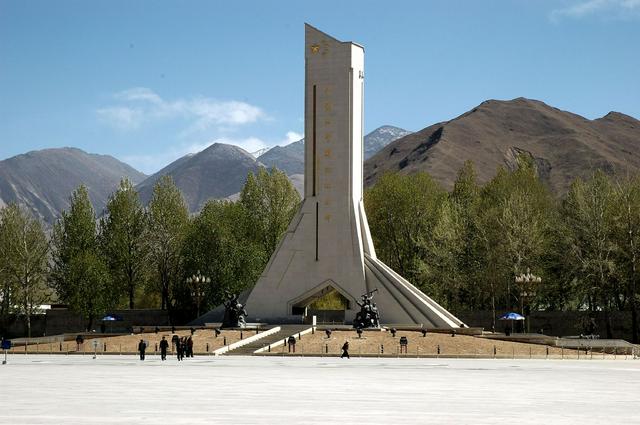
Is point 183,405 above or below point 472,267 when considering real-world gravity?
below

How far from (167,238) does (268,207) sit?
31.2 ft

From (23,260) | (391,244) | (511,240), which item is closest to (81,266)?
(23,260)

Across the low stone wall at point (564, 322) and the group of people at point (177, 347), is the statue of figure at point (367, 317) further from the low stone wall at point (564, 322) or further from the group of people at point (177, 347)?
the low stone wall at point (564, 322)

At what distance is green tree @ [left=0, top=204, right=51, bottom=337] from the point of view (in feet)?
245

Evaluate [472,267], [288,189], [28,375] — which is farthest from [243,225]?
[28,375]

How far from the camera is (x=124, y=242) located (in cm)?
7706

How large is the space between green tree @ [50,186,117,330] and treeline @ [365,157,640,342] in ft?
70.4

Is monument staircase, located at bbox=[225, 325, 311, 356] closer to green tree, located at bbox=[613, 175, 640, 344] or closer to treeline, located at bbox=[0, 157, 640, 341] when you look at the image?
treeline, located at bbox=[0, 157, 640, 341]

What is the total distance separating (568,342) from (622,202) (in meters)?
16.9

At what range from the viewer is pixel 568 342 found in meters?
51.8

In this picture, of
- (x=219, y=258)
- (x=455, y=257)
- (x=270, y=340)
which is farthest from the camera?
(x=219, y=258)

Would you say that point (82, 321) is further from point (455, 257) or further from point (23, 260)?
point (455, 257)

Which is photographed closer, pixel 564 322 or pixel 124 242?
pixel 564 322

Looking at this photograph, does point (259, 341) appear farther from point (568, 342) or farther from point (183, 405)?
point (183, 405)
